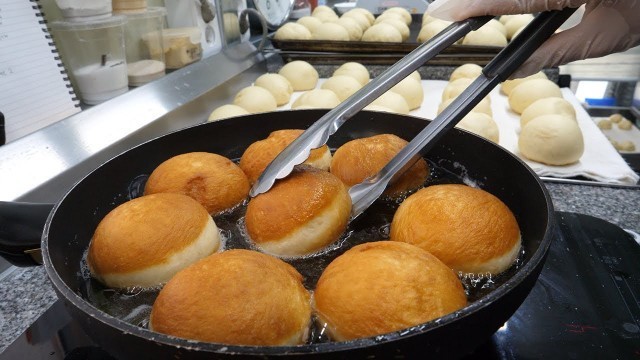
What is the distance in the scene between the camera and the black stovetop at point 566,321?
77 centimetres

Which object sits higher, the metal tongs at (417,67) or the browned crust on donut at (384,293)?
the metal tongs at (417,67)

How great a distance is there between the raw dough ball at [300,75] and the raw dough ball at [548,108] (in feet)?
3.81

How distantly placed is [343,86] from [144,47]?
3.19ft

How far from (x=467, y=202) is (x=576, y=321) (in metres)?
0.32

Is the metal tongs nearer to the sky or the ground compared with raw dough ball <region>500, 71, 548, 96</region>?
nearer to the sky

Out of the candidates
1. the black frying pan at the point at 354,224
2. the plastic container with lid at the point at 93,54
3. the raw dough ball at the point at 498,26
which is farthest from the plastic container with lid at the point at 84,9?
the raw dough ball at the point at 498,26

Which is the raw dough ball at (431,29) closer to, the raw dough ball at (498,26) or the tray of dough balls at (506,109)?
the raw dough ball at (498,26)

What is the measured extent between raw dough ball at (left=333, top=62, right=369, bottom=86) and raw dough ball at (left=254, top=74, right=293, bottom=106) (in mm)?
329

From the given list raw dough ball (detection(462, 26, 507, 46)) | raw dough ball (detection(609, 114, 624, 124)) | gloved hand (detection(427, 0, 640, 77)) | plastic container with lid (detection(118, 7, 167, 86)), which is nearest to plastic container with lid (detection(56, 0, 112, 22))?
plastic container with lid (detection(118, 7, 167, 86))

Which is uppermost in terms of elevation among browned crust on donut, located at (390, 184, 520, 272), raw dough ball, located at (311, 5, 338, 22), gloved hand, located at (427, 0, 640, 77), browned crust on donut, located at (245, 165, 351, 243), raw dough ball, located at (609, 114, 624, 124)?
gloved hand, located at (427, 0, 640, 77)

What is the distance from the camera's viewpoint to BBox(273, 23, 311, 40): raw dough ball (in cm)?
283

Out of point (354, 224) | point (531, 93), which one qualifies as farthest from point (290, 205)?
point (531, 93)

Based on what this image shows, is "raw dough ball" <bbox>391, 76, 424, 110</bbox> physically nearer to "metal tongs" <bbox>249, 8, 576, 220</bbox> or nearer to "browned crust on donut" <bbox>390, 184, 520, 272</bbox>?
"metal tongs" <bbox>249, 8, 576, 220</bbox>

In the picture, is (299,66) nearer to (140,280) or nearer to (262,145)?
(262,145)
